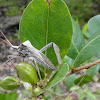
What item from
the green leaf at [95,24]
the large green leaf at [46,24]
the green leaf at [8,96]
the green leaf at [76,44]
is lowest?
the green leaf at [8,96]

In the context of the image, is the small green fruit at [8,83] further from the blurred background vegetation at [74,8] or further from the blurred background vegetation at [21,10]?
the blurred background vegetation at [74,8]

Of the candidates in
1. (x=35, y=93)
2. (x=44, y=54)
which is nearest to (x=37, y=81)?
(x=35, y=93)

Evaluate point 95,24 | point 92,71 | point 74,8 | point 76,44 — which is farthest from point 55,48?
point 74,8

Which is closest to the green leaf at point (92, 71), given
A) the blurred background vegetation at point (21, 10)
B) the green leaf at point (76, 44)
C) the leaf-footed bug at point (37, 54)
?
the green leaf at point (76, 44)

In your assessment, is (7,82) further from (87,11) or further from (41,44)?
(87,11)

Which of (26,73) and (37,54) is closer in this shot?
(26,73)

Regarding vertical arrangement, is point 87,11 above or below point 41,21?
below

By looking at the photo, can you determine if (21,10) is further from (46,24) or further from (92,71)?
(46,24)
